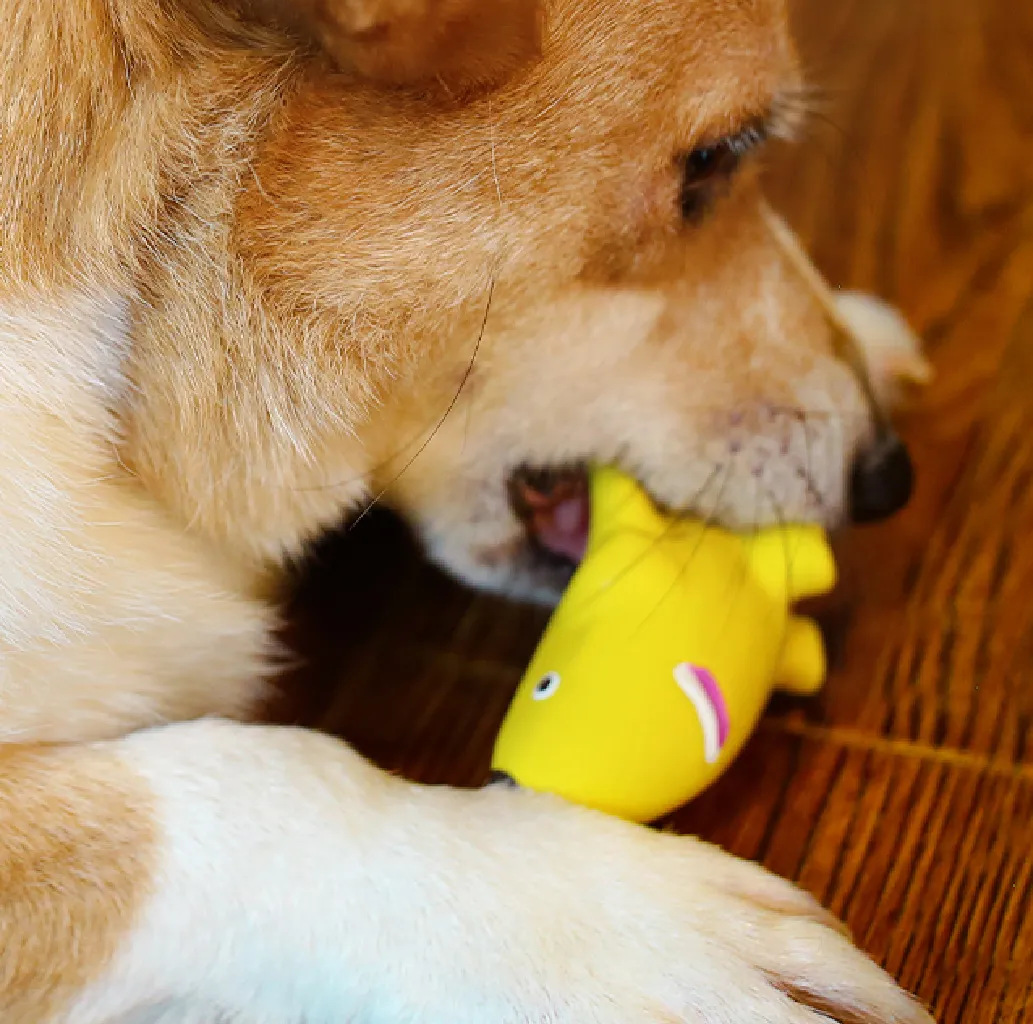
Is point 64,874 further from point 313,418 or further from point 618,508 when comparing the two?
point 618,508

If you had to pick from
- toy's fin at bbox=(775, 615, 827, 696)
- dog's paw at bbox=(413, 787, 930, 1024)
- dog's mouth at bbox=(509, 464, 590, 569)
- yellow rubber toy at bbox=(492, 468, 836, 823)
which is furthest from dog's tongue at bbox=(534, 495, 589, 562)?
dog's paw at bbox=(413, 787, 930, 1024)

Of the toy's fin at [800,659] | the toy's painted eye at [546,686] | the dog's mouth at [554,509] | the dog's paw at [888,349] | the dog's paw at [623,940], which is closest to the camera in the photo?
the dog's paw at [623,940]

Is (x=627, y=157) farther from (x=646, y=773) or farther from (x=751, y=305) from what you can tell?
(x=646, y=773)

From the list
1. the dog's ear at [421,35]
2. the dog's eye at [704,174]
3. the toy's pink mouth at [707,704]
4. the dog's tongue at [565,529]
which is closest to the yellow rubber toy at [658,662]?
the toy's pink mouth at [707,704]

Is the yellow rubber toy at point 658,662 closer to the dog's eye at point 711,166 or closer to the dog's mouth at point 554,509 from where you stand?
the dog's mouth at point 554,509

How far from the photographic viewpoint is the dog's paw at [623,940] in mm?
715

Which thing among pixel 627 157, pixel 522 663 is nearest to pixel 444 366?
pixel 627 157

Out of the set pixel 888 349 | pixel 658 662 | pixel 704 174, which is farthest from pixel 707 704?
pixel 888 349

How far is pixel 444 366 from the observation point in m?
0.91

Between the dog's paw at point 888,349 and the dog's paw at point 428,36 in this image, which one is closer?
the dog's paw at point 428,36

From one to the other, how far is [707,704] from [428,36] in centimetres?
47

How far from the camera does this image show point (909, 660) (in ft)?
3.38

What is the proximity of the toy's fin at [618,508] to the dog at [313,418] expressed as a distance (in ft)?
0.09

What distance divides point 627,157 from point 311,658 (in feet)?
1.82
